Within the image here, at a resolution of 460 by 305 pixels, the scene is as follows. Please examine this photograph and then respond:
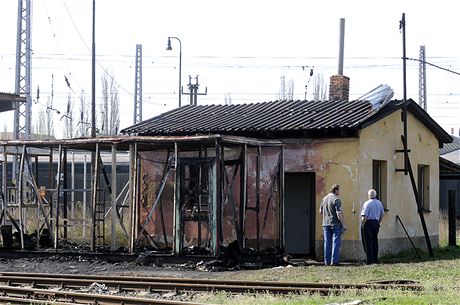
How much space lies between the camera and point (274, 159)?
70.5 feet

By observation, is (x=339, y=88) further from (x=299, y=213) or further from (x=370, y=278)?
(x=370, y=278)

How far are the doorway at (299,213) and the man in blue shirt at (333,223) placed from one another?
269 centimetres

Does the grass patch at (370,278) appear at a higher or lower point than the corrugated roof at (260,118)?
lower

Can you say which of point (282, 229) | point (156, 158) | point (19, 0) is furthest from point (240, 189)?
point (19, 0)

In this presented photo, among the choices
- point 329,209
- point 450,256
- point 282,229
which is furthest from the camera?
point 450,256

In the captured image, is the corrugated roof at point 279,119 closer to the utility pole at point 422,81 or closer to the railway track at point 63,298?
the railway track at point 63,298

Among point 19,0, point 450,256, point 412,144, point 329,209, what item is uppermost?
point 19,0

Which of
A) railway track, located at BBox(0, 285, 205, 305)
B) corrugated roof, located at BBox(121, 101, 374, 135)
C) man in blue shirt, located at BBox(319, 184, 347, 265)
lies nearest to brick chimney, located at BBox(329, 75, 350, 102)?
corrugated roof, located at BBox(121, 101, 374, 135)

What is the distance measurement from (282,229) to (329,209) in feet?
6.28

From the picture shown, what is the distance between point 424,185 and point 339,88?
13.0 feet

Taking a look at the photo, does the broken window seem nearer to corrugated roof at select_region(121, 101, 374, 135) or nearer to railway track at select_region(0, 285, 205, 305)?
corrugated roof at select_region(121, 101, 374, 135)

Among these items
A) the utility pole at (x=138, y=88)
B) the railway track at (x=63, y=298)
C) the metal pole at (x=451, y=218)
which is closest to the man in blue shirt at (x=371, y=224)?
the metal pole at (x=451, y=218)

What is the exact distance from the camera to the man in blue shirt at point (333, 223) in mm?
19172

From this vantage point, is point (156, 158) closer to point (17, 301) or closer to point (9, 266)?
point (9, 266)
